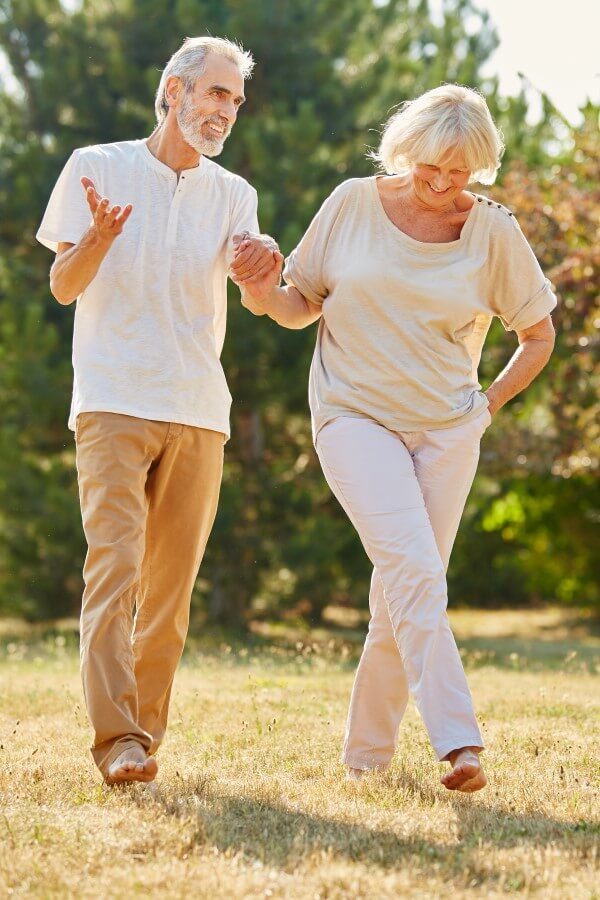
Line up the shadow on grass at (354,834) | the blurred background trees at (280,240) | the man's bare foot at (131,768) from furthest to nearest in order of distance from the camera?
the blurred background trees at (280,240) < the man's bare foot at (131,768) < the shadow on grass at (354,834)

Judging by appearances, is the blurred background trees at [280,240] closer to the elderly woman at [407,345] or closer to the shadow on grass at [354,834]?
the elderly woman at [407,345]

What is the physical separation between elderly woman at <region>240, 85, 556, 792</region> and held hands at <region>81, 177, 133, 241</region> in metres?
0.51

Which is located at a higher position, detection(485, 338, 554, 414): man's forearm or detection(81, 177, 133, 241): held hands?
detection(81, 177, 133, 241): held hands

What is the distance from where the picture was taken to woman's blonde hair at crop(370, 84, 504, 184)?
4.04 m

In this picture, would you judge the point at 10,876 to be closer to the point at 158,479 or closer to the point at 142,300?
the point at 158,479

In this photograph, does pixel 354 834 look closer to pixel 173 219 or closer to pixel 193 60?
pixel 173 219

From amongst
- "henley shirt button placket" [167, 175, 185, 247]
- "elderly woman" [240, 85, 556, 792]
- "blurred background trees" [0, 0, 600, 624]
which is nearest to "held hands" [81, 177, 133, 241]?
"henley shirt button placket" [167, 175, 185, 247]

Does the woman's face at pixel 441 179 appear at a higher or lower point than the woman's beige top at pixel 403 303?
higher

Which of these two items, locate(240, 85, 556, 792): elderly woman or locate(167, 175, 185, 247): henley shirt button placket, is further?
locate(167, 175, 185, 247): henley shirt button placket

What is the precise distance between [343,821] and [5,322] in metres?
8.93

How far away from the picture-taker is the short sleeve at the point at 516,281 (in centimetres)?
430

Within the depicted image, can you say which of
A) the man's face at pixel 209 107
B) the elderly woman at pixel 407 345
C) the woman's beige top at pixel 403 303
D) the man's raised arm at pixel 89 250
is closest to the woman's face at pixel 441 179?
the elderly woman at pixel 407 345

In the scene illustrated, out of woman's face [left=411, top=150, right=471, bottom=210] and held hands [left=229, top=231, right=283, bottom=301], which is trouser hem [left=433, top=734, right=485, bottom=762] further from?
woman's face [left=411, top=150, right=471, bottom=210]

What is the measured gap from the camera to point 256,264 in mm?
4250
